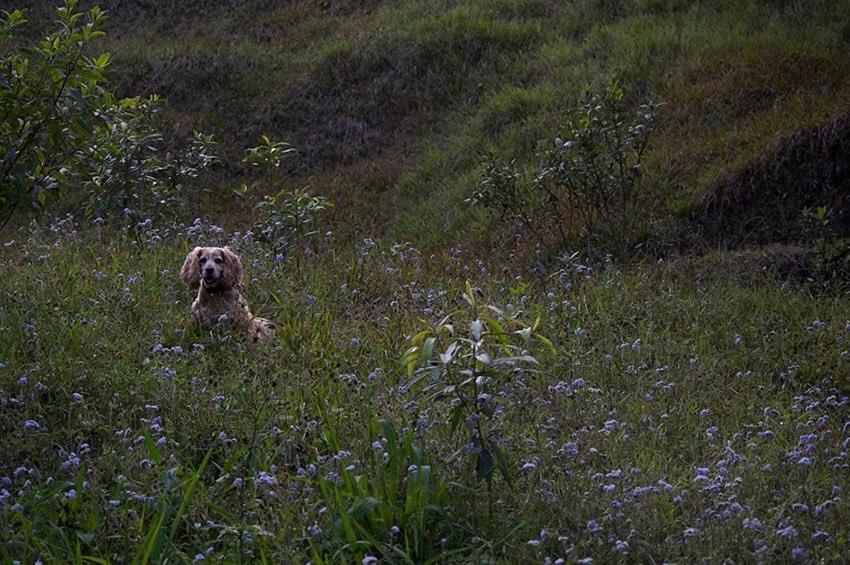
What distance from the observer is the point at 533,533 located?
4.51 m

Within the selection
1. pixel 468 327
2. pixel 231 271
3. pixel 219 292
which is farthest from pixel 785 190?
pixel 219 292

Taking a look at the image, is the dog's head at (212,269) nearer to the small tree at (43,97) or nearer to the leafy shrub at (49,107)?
the leafy shrub at (49,107)

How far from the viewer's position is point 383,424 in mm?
4758

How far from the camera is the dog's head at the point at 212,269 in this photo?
277 inches

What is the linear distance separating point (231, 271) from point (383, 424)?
282 centimetres

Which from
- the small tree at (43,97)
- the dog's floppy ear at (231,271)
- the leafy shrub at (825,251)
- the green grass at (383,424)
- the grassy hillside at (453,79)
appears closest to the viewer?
the green grass at (383,424)

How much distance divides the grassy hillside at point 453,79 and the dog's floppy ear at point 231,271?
4.68m

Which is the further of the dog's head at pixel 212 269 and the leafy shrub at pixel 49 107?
the dog's head at pixel 212 269

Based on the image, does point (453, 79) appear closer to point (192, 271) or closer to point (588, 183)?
point (588, 183)

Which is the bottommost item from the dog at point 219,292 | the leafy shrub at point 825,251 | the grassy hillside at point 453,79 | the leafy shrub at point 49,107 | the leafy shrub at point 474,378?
the grassy hillside at point 453,79

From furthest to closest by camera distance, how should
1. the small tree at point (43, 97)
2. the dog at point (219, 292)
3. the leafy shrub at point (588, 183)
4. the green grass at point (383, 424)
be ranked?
the leafy shrub at point (588, 183) < the dog at point (219, 292) < the small tree at point (43, 97) < the green grass at point (383, 424)

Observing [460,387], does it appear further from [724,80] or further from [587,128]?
[724,80]

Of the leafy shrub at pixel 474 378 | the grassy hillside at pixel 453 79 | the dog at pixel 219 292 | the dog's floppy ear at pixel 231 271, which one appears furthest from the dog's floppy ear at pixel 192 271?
the grassy hillside at pixel 453 79

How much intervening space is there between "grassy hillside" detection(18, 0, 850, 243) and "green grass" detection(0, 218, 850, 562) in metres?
3.80
